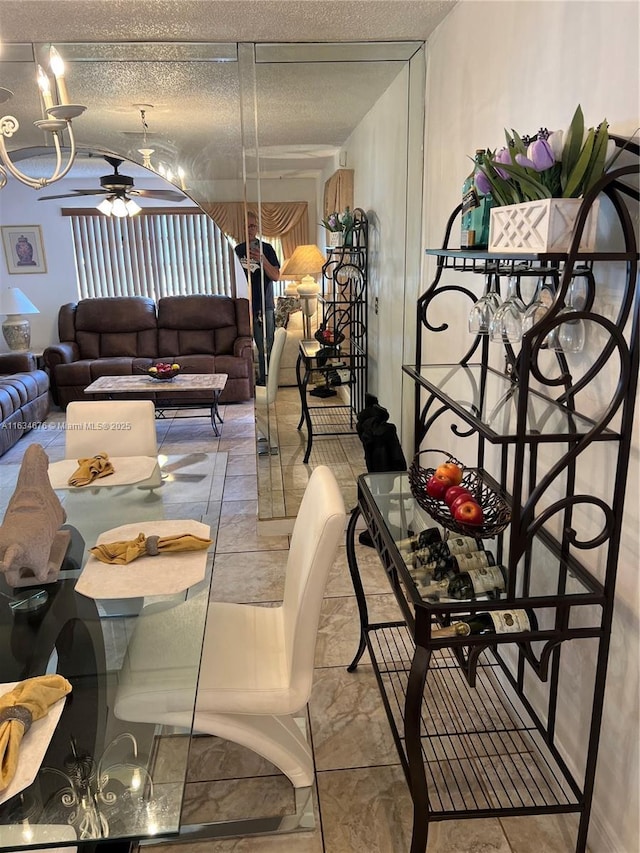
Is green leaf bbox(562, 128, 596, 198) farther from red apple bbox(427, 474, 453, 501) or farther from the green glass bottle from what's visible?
red apple bbox(427, 474, 453, 501)

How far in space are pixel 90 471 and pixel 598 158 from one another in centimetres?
206

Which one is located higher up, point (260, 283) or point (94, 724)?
point (260, 283)

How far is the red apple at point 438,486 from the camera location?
1707mm

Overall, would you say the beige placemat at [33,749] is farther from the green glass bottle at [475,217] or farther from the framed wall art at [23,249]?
the framed wall art at [23,249]

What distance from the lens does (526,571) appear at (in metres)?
1.57

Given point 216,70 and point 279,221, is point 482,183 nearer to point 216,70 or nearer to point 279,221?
point 279,221

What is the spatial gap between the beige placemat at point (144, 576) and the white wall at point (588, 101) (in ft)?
3.53

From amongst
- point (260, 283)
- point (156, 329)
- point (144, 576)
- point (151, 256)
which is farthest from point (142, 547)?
point (151, 256)

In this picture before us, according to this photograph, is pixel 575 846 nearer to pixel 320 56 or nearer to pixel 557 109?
pixel 557 109

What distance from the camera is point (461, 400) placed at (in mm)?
1817

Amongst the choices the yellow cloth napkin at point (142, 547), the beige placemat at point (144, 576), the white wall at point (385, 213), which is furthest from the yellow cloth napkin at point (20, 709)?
the white wall at point (385, 213)

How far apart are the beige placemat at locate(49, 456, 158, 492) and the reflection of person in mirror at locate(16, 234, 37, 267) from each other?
5533 mm

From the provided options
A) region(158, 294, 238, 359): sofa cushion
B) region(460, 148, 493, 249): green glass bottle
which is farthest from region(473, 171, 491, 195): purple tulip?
region(158, 294, 238, 359): sofa cushion

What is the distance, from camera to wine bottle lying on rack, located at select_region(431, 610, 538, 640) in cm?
147
